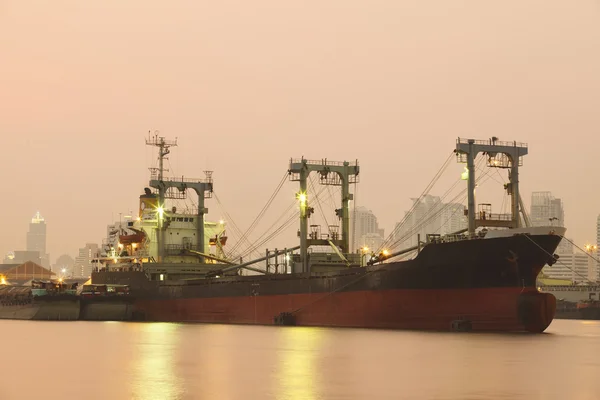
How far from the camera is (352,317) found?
40.5 meters

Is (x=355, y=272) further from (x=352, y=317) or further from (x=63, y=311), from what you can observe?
(x=63, y=311)

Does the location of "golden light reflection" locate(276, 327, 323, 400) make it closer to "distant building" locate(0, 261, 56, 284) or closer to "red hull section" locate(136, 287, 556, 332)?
"red hull section" locate(136, 287, 556, 332)

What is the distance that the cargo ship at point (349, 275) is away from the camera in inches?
1387

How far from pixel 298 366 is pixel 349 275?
18853 mm

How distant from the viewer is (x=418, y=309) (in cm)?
3709

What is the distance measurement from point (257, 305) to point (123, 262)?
20.2 meters

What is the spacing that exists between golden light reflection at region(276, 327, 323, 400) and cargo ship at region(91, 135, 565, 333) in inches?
190

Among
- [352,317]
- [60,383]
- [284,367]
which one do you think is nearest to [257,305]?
[352,317]

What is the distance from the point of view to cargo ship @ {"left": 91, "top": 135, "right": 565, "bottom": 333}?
3522 centimetres

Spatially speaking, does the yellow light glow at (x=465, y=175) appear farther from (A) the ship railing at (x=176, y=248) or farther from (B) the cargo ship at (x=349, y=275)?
(A) the ship railing at (x=176, y=248)

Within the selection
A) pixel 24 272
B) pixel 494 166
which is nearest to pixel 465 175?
pixel 494 166

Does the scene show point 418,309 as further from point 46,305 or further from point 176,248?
point 46,305

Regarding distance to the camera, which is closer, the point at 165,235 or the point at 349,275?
the point at 349,275

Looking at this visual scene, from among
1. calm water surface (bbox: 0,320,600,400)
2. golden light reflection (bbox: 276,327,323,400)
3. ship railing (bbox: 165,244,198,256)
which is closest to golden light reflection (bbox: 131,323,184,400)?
calm water surface (bbox: 0,320,600,400)
